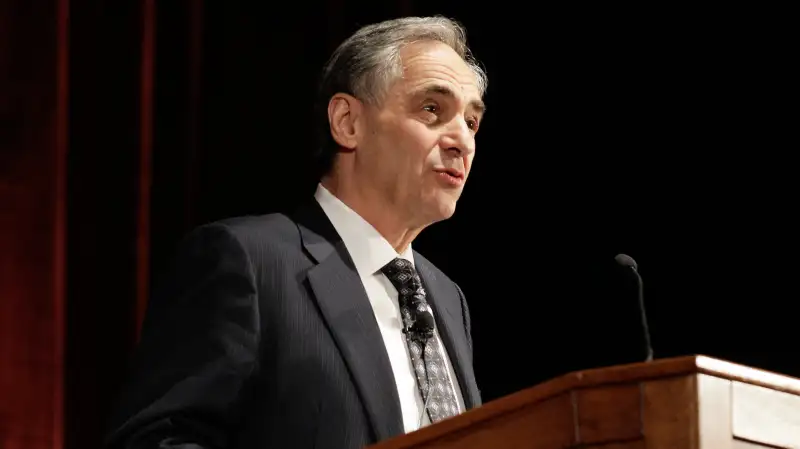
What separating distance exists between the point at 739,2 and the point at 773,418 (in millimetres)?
2183

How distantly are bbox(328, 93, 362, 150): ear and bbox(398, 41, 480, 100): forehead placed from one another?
11cm

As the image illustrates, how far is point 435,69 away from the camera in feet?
7.32

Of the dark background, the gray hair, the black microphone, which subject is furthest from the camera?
the dark background

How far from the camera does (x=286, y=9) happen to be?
9.78 feet

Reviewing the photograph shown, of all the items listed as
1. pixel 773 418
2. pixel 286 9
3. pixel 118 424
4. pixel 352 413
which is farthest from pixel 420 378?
pixel 286 9

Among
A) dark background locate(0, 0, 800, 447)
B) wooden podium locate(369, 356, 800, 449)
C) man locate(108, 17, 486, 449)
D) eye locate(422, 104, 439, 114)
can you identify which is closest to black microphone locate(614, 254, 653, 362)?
wooden podium locate(369, 356, 800, 449)

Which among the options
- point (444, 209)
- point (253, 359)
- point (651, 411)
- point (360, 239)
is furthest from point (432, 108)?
point (651, 411)

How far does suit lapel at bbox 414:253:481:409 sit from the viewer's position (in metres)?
2.04

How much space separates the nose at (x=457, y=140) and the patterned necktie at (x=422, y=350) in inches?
9.4

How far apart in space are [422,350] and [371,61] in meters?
0.62

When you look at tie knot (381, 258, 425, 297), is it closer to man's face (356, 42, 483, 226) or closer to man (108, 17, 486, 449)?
man (108, 17, 486, 449)

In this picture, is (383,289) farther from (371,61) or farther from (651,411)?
(651,411)

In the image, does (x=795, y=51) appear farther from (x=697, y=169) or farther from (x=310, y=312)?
(x=310, y=312)

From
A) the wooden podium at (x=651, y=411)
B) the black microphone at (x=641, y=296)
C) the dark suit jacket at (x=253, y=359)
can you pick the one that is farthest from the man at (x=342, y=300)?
the wooden podium at (x=651, y=411)
